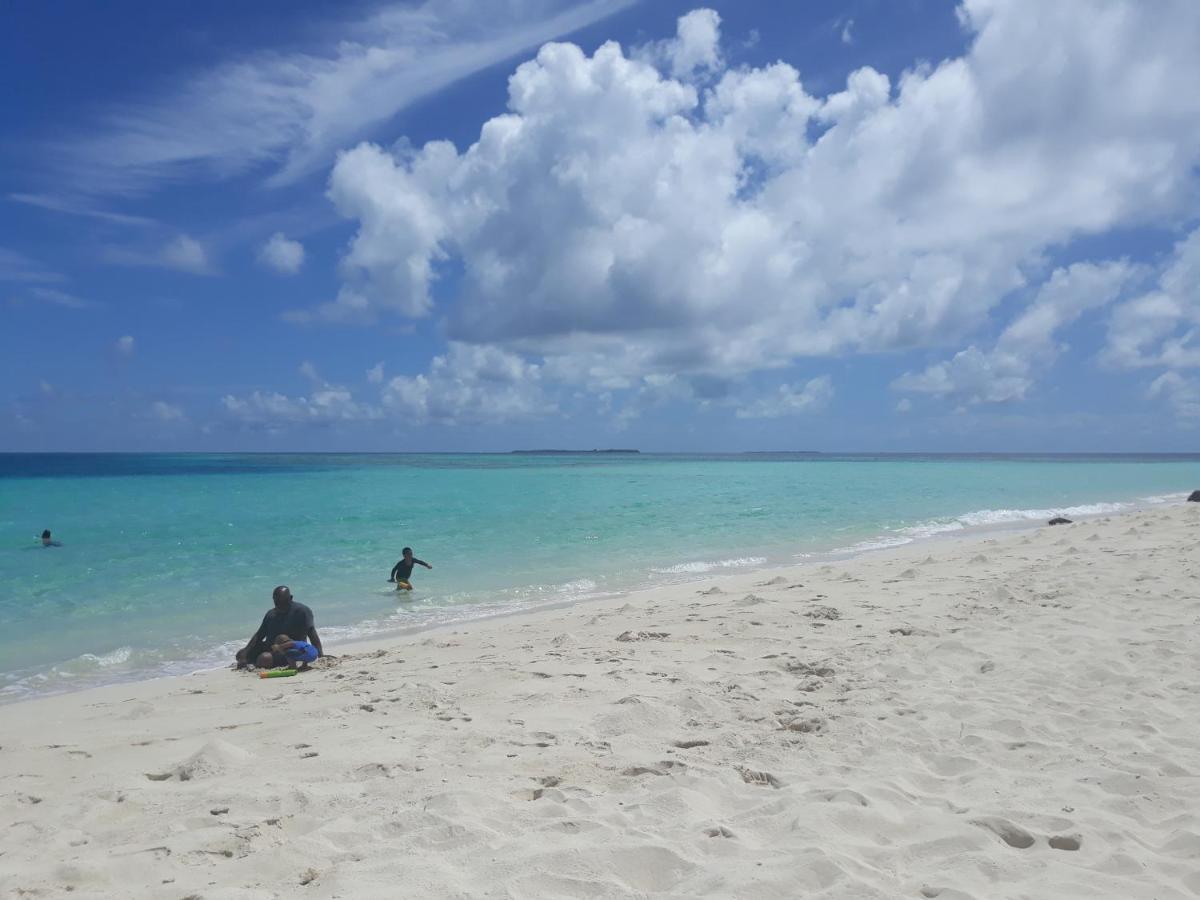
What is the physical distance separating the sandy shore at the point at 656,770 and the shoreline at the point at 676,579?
2.06 feet

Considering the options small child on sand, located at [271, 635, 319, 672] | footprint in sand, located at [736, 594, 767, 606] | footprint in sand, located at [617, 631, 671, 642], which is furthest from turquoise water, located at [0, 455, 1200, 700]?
footprint in sand, located at [617, 631, 671, 642]

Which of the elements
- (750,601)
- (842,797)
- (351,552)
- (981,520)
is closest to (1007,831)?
(842,797)

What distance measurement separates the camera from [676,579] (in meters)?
15.2

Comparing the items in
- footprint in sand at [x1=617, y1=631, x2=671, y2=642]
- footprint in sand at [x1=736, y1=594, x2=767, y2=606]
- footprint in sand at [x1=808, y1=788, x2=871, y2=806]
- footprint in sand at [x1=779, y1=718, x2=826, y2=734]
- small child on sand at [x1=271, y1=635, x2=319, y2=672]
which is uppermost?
footprint in sand at [x1=808, y1=788, x2=871, y2=806]

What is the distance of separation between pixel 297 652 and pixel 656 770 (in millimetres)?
5454

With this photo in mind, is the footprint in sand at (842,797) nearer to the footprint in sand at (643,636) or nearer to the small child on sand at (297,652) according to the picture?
the footprint in sand at (643,636)

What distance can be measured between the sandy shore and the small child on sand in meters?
0.42

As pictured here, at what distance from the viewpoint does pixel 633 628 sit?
9.42 m

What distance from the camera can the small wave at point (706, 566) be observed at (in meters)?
16.1

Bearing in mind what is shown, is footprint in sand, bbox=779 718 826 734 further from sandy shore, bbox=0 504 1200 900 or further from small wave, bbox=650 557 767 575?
small wave, bbox=650 557 767 575

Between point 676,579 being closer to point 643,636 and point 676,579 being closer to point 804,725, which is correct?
point 643,636

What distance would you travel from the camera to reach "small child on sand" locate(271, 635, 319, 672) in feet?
28.5

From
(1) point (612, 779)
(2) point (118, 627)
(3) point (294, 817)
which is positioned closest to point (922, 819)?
(1) point (612, 779)

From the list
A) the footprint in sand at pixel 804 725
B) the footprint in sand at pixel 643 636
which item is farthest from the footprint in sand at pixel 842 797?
the footprint in sand at pixel 643 636
